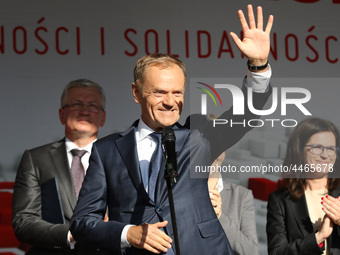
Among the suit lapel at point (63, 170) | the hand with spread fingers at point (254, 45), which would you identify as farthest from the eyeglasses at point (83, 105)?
the hand with spread fingers at point (254, 45)

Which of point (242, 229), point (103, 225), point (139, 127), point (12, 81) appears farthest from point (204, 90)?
point (103, 225)

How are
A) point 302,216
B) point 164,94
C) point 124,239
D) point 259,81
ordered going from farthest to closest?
point 302,216 → point 164,94 → point 259,81 → point 124,239

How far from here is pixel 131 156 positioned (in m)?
2.61

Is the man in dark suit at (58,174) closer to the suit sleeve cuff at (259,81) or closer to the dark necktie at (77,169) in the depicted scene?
the dark necktie at (77,169)

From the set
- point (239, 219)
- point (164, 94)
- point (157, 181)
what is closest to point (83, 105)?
point (239, 219)

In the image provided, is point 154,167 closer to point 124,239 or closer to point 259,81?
point 124,239

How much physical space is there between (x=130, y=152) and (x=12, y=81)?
277cm

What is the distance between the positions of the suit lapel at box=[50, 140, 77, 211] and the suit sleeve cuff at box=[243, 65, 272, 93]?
183 centimetres

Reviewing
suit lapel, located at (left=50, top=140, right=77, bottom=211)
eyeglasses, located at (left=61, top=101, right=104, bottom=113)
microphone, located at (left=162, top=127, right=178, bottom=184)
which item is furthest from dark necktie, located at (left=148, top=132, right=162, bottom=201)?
eyeglasses, located at (left=61, top=101, right=104, bottom=113)

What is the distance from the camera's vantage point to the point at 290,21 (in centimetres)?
535

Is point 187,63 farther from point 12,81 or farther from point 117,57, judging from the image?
point 12,81

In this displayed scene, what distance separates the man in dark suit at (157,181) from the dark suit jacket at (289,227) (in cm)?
136

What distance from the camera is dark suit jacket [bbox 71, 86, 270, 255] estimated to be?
2.47 meters

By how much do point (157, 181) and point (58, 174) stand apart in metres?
1.68
